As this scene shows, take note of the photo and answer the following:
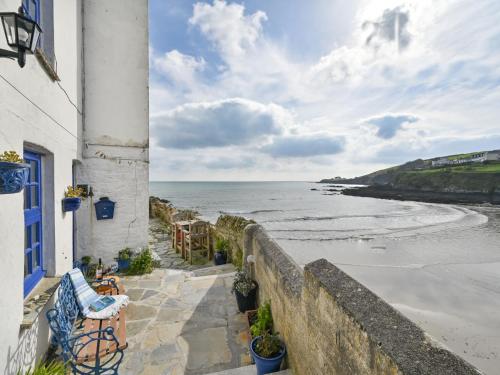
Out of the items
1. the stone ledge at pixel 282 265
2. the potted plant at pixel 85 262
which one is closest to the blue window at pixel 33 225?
the potted plant at pixel 85 262

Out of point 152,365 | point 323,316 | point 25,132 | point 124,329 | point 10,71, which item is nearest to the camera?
point 323,316

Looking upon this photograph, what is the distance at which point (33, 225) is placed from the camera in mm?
4047

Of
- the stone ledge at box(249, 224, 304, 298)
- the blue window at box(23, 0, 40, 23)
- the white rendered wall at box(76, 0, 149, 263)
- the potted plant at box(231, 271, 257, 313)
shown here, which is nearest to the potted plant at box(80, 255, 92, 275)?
the white rendered wall at box(76, 0, 149, 263)

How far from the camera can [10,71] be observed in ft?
9.54

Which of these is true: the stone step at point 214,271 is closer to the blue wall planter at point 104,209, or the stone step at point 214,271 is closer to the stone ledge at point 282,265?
the stone ledge at point 282,265

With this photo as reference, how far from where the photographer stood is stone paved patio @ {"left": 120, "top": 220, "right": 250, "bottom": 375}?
386 centimetres

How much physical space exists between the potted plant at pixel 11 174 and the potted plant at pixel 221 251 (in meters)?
7.30

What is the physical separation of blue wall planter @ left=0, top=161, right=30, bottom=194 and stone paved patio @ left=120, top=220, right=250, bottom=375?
3069mm

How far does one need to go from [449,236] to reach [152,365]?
75.6ft

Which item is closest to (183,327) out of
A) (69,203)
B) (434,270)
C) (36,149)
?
(69,203)

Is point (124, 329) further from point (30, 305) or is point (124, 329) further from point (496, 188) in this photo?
point (496, 188)

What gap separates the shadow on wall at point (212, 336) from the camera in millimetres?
3875

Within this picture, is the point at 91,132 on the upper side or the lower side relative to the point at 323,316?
upper

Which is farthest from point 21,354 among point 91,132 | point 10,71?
point 91,132
